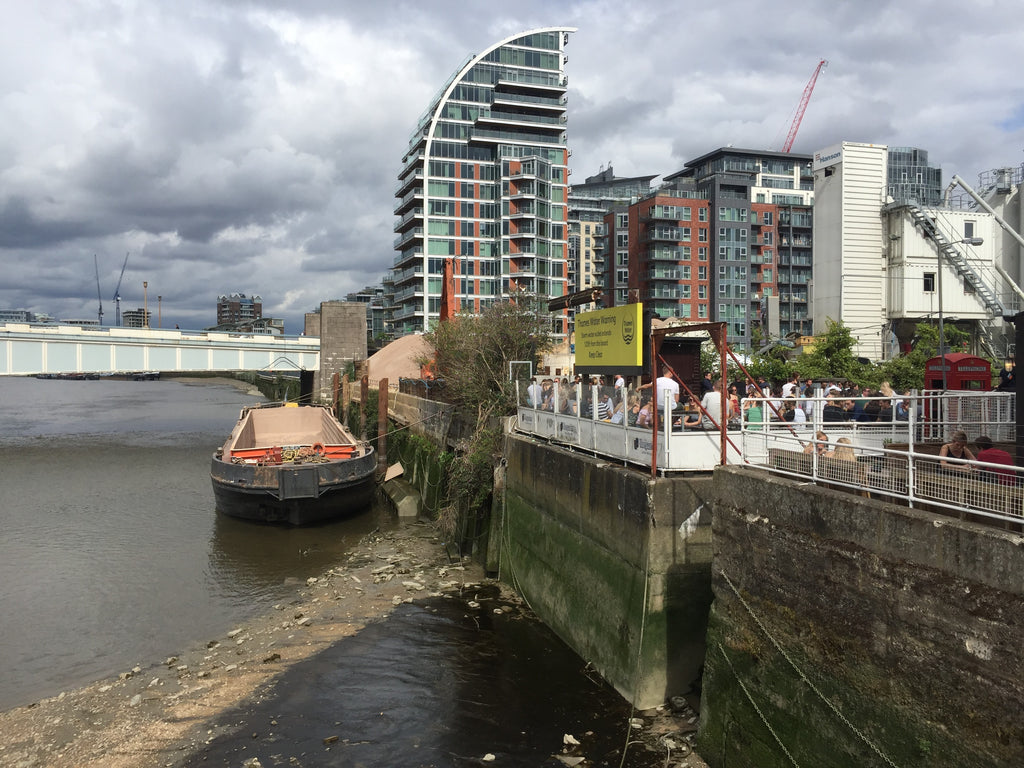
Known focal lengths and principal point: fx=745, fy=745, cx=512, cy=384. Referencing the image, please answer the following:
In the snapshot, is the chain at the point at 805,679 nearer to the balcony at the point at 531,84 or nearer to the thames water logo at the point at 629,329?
the thames water logo at the point at 629,329

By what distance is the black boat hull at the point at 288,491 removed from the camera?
21.2 metres

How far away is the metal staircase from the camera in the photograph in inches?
1391

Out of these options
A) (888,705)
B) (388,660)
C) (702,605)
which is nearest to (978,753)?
(888,705)

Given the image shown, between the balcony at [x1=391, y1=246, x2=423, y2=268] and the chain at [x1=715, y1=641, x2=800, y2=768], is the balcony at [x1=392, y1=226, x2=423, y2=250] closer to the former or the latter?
the balcony at [x1=391, y1=246, x2=423, y2=268]

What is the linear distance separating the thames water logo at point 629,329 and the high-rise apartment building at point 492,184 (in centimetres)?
6714

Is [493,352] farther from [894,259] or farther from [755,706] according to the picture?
[894,259]

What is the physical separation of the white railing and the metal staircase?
2745 cm

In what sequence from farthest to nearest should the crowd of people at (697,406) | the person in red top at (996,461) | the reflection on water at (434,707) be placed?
the crowd of people at (697,406), the reflection on water at (434,707), the person in red top at (996,461)

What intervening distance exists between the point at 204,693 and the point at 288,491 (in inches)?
428

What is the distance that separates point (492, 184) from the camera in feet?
268

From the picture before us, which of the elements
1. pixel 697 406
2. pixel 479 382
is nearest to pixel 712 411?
pixel 697 406

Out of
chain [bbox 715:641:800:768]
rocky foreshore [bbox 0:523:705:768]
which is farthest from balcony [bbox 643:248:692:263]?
chain [bbox 715:641:800:768]

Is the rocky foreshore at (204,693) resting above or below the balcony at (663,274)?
below

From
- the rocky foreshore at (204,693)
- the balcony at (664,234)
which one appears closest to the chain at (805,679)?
the rocky foreshore at (204,693)
